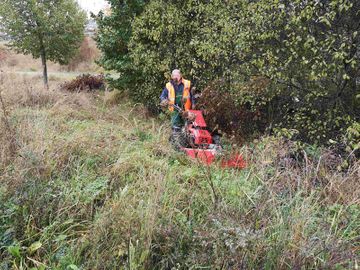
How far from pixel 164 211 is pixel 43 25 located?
1185 cm

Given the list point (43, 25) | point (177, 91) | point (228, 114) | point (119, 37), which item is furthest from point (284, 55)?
point (43, 25)

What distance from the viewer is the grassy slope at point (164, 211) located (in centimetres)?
276

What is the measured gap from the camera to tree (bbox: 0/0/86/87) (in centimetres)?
1298

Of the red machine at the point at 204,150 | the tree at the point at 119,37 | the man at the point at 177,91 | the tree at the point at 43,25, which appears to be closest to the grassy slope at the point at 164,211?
the red machine at the point at 204,150

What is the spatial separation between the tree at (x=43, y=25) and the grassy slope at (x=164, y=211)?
977 cm

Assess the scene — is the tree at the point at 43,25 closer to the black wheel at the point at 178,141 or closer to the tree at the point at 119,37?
the tree at the point at 119,37

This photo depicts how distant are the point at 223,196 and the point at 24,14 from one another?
40.7 ft

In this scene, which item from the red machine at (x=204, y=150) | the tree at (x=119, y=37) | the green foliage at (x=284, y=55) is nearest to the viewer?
the red machine at (x=204, y=150)

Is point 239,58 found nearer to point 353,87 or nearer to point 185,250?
point 353,87

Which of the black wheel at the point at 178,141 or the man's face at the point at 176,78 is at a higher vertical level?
the man's face at the point at 176,78

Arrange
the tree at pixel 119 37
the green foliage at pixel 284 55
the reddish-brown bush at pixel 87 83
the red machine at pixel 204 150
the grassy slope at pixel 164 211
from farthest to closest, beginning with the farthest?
the reddish-brown bush at pixel 87 83
the tree at pixel 119 37
the green foliage at pixel 284 55
the red machine at pixel 204 150
the grassy slope at pixel 164 211

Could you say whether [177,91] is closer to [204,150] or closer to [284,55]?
[284,55]

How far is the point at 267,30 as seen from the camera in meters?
5.88

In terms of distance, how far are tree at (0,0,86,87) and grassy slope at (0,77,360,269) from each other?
32.0ft
